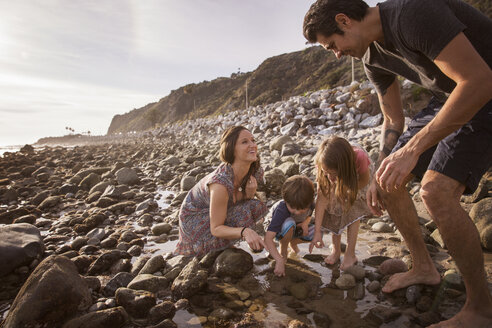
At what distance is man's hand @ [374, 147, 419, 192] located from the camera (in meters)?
1.79

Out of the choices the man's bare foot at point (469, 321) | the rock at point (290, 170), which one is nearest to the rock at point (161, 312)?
the man's bare foot at point (469, 321)

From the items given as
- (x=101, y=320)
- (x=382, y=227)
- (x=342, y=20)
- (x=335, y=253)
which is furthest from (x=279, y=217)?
(x=342, y=20)

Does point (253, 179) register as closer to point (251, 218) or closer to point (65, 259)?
point (251, 218)

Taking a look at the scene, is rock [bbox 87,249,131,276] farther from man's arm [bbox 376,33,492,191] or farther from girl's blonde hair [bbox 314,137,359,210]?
man's arm [bbox 376,33,492,191]

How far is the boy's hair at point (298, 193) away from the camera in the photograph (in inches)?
118

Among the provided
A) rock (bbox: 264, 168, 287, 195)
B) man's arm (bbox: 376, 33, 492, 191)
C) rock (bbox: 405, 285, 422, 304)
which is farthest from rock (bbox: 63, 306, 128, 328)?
rock (bbox: 264, 168, 287, 195)

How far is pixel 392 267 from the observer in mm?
2707

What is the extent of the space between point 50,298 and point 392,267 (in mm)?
2775

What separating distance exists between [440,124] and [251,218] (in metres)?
1.99

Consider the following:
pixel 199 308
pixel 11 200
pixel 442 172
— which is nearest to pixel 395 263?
pixel 442 172

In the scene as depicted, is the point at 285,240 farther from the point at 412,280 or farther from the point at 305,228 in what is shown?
the point at 412,280

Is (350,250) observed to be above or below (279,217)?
below

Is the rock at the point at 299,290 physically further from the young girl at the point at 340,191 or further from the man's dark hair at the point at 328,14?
the man's dark hair at the point at 328,14

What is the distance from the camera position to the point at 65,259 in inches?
99.5
